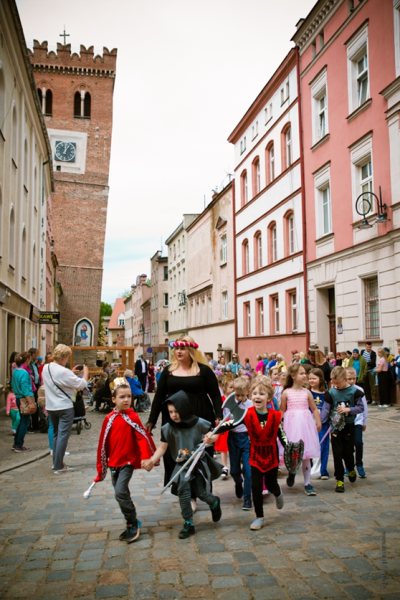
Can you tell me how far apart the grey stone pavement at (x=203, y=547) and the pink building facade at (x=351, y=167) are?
10.5 meters

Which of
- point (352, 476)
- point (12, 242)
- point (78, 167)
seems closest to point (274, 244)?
point (12, 242)

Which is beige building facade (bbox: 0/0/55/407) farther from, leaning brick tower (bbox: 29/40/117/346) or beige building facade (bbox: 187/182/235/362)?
leaning brick tower (bbox: 29/40/117/346)

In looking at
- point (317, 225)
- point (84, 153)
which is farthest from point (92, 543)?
point (84, 153)

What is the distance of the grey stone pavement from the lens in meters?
4.00

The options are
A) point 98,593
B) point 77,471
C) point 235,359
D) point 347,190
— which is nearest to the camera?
point 98,593

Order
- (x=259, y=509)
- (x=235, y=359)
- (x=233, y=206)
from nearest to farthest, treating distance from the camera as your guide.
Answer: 1. (x=259, y=509)
2. (x=235, y=359)
3. (x=233, y=206)

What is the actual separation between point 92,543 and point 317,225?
18576mm

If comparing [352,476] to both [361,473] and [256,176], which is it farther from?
[256,176]

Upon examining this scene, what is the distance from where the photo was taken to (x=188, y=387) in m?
5.80

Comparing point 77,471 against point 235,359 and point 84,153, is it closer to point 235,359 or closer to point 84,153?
point 235,359

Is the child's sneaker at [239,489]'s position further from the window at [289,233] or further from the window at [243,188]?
the window at [243,188]

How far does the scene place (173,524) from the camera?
18.7 ft

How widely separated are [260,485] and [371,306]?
13306mm

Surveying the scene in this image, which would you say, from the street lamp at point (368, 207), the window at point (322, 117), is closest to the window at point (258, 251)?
the window at point (322, 117)
